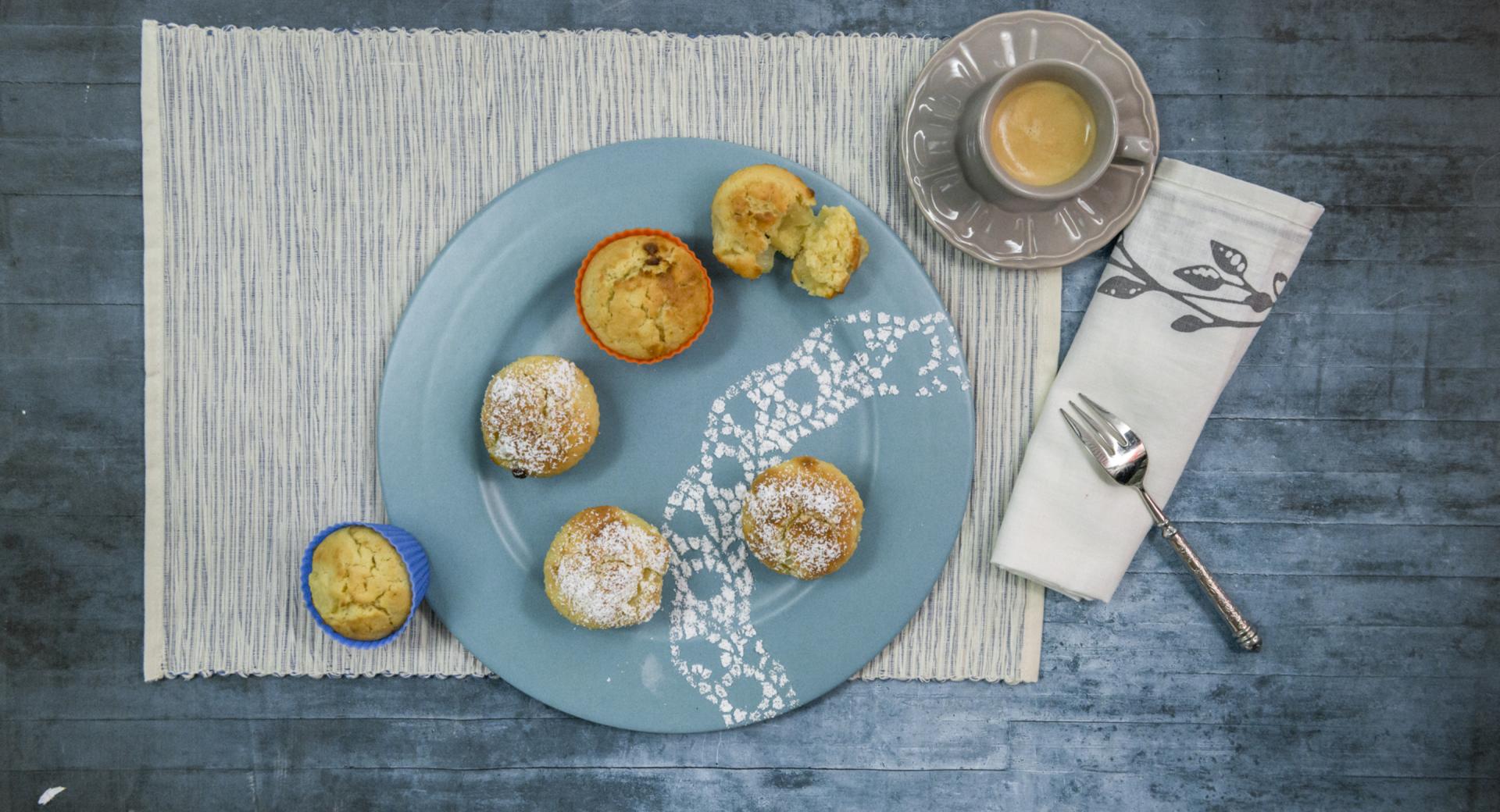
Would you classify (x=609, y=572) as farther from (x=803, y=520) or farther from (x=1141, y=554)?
(x=1141, y=554)

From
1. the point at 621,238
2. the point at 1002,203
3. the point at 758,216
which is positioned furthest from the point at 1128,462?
the point at 621,238

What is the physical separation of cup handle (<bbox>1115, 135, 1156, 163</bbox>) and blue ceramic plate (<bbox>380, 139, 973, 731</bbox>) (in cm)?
53

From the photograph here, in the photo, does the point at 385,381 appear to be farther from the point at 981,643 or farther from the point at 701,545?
the point at 981,643

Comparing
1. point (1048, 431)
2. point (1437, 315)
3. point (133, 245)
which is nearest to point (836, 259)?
A: point (1048, 431)

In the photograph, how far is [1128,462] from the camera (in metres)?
2.03

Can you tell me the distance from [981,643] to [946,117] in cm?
131

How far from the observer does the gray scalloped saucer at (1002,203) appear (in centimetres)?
197

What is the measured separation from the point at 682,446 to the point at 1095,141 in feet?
3.90

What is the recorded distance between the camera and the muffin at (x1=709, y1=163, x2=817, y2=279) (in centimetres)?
184

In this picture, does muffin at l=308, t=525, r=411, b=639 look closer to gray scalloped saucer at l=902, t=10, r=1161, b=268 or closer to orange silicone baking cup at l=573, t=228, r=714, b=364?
orange silicone baking cup at l=573, t=228, r=714, b=364

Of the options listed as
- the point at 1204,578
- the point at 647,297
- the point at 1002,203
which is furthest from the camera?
the point at 1204,578

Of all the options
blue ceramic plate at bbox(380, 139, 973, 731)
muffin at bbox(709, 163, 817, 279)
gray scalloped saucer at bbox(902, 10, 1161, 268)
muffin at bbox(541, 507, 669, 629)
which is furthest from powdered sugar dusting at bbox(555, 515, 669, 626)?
gray scalloped saucer at bbox(902, 10, 1161, 268)

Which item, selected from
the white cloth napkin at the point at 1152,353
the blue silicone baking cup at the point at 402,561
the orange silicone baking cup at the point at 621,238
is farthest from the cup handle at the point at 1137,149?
the blue silicone baking cup at the point at 402,561

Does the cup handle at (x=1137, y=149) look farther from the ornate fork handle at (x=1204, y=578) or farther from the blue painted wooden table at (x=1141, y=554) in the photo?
the ornate fork handle at (x=1204, y=578)
